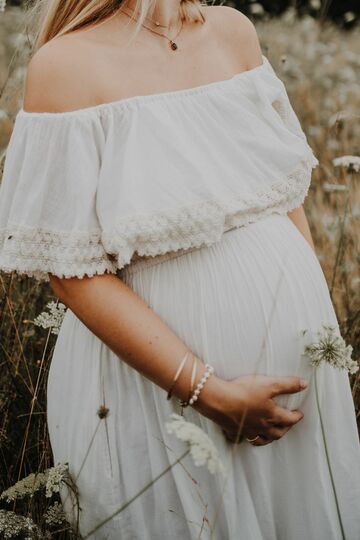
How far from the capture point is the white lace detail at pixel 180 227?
1.50 m

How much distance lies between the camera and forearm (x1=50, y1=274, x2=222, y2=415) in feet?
4.96

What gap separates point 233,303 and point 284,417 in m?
0.31

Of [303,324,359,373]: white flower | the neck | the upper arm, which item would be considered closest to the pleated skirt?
[303,324,359,373]: white flower

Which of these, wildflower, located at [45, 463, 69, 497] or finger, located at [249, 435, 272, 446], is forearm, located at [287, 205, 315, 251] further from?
wildflower, located at [45, 463, 69, 497]

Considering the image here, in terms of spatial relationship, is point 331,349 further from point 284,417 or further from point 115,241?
point 115,241

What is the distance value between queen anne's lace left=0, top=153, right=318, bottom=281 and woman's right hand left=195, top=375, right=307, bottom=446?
352mm

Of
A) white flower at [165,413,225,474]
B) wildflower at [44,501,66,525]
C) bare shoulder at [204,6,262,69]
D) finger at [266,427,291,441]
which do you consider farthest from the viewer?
bare shoulder at [204,6,262,69]

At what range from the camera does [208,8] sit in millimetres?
1965

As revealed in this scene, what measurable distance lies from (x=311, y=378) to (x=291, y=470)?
0.85 feet

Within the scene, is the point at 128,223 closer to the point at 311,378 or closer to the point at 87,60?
the point at 87,60

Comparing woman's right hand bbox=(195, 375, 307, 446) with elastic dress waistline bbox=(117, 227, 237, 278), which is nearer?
woman's right hand bbox=(195, 375, 307, 446)

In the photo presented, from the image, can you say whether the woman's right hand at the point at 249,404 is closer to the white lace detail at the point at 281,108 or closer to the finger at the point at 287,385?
the finger at the point at 287,385

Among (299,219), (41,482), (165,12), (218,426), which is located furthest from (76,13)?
(41,482)

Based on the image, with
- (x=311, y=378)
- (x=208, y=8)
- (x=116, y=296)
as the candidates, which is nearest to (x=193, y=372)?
(x=116, y=296)
